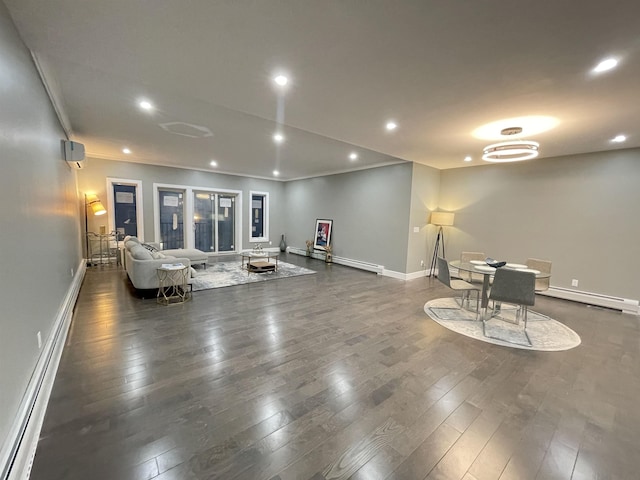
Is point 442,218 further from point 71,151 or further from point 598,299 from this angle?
point 71,151

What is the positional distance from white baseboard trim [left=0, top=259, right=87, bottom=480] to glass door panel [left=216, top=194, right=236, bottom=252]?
6.26 metres

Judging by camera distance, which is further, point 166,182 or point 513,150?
point 166,182

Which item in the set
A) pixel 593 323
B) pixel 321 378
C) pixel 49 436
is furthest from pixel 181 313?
pixel 593 323

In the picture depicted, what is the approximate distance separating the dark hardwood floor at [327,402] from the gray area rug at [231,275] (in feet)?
5.27

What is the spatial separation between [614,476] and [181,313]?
4.30m

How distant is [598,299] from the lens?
468 centimetres

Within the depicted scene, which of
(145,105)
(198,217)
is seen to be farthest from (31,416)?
(198,217)

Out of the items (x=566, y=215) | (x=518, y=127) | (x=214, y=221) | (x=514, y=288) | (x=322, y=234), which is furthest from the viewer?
(x=214, y=221)

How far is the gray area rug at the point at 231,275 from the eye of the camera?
538cm

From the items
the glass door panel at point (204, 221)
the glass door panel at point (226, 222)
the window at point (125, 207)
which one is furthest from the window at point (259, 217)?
the window at point (125, 207)

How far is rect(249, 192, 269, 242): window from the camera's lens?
9508 mm

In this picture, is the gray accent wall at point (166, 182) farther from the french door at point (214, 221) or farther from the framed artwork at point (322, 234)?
the framed artwork at point (322, 234)

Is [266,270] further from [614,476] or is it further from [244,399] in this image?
[614,476]

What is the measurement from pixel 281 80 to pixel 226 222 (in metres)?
7.18
